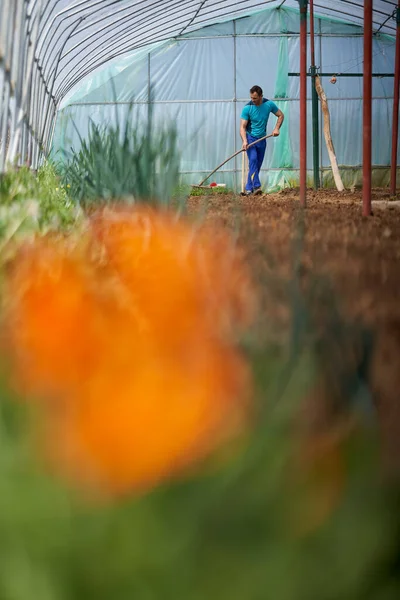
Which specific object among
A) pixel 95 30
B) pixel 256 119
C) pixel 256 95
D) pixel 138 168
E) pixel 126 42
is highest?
pixel 126 42

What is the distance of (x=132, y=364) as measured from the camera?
36 centimetres

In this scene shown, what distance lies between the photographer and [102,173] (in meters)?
1.52

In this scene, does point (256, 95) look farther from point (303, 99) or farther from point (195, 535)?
point (195, 535)

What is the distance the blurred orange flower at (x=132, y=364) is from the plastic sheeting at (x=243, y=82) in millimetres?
8595

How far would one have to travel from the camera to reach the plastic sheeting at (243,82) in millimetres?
9039

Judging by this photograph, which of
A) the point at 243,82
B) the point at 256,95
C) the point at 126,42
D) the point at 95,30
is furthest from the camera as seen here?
the point at 243,82

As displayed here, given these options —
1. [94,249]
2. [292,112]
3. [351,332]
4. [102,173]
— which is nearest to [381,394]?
[351,332]

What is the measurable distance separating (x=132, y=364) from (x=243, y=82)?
9235 millimetres

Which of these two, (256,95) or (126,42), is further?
(126,42)

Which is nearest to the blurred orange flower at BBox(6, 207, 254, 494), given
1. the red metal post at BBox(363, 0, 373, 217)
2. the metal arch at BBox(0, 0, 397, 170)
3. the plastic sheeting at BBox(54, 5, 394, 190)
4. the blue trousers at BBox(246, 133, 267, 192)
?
the red metal post at BBox(363, 0, 373, 217)

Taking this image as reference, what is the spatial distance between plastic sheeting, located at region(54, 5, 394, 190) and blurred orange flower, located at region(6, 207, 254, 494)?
8595 millimetres

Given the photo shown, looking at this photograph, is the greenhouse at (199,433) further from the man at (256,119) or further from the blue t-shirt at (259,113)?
the blue t-shirt at (259,113)

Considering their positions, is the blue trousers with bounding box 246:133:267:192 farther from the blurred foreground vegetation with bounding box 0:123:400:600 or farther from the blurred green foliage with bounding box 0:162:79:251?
→ the blurred foreground vegetation with bounding box 0:123:400:600

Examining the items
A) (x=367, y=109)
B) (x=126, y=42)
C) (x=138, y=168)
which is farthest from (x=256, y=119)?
(x=138, y=168)
